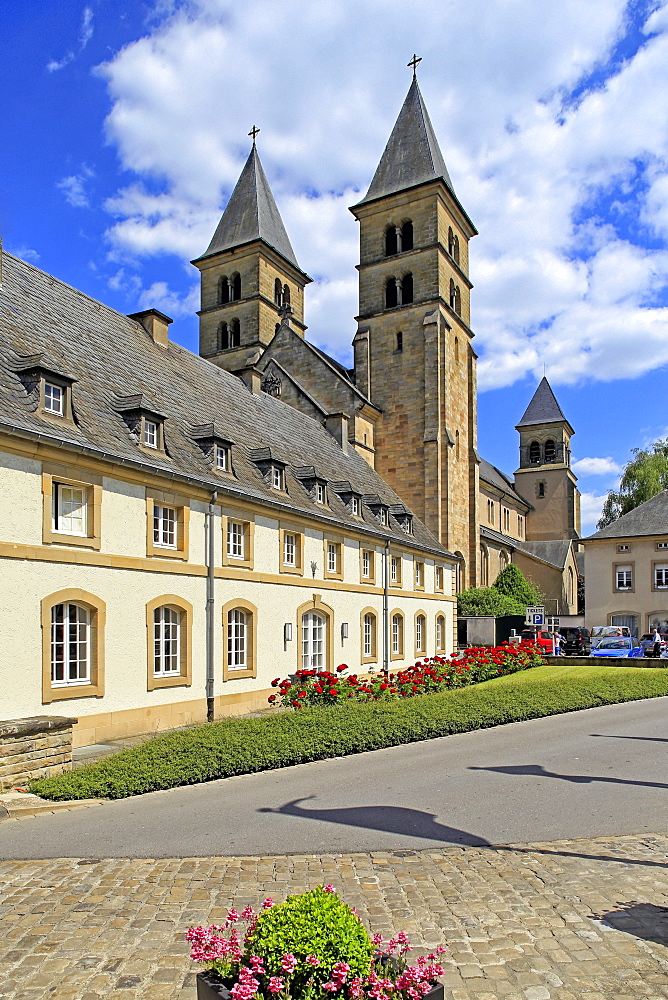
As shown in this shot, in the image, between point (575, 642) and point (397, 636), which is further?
point (575, 642)

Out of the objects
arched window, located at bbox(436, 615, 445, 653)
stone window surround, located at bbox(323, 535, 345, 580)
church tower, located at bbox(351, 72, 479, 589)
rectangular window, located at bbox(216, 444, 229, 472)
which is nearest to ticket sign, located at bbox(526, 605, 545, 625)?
arched window, located at bbox(436, 615, 445, 653)

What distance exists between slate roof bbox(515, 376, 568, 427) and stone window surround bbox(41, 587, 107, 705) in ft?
224

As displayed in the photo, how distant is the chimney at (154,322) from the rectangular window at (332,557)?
834 centimetres

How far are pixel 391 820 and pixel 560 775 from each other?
3.44 meters

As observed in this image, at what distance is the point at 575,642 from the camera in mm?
39531

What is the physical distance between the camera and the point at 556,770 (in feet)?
34.6

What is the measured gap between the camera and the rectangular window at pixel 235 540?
18.5m

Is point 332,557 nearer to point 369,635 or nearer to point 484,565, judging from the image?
point 369,635

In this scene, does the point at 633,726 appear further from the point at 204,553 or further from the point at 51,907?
the point at 51,907

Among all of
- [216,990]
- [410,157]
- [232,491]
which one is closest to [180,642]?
[232,491]

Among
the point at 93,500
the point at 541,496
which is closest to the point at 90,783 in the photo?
the point at 93,500

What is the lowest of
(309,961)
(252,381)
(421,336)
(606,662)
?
(606,662)

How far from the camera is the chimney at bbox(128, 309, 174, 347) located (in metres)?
23.0

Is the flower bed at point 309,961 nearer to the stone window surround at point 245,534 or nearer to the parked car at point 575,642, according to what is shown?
the stone window surround at point 245,534
